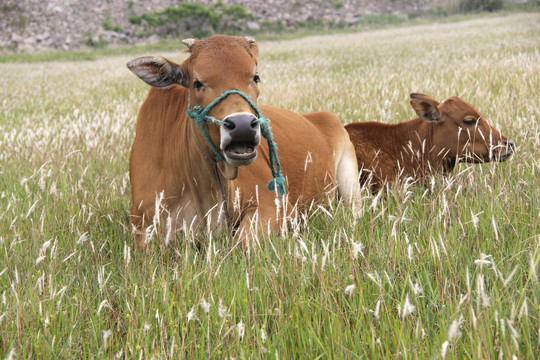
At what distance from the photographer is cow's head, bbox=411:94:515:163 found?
472 cm

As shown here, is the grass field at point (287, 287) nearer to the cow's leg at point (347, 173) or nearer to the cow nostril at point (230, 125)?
the cow nostril at point (230, 125)

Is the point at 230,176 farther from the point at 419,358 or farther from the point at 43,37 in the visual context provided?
the point at 43,37

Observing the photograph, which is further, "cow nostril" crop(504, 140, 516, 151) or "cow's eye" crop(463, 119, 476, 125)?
"cow's eye" crop(463, 119, 476, 125)

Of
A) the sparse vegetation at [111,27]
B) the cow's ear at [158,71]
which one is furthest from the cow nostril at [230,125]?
the sparse vegetation at [111,27]

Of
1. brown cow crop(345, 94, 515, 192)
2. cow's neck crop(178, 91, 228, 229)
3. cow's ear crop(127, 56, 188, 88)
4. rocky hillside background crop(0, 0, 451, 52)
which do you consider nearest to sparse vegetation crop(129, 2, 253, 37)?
rocky hillside background crop(0, 0, 451, 52)

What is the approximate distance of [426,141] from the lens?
5.14 m

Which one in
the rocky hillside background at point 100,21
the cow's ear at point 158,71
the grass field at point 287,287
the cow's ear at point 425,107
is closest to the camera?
the grass field at point 287,287

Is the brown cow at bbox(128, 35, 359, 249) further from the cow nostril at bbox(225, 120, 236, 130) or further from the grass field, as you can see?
the grass field

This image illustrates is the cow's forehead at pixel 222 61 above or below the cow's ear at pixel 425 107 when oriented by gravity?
above

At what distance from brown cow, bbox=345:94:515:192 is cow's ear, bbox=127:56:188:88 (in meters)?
1.87

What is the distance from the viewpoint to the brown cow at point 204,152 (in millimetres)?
2922

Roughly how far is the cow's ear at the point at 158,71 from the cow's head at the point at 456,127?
244 centimetres

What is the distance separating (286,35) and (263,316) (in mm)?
41337

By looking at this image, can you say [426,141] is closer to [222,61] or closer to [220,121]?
[222,61]
